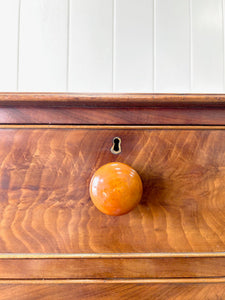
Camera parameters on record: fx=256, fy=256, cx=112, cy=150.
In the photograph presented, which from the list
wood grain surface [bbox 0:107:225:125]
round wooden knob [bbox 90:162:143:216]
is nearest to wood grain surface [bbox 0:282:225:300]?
round wooden knob [bbox 90:162:143:216]

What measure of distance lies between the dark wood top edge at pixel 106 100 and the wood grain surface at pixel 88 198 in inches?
1.4

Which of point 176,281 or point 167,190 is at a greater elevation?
point 167,190

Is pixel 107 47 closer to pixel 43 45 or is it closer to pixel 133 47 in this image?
pixel 133 47

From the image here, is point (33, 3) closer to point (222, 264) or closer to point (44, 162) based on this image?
point (44, 162)

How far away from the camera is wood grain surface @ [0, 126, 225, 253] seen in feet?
1.13

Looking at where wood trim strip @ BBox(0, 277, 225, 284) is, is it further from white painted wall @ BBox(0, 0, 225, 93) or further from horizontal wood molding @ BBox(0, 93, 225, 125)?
white painted wall @ BBox(0, 0, 225, 93)

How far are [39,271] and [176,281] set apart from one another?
185 mm

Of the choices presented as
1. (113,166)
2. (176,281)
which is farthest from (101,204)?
(176,281)

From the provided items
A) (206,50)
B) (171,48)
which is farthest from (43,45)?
(206,50)

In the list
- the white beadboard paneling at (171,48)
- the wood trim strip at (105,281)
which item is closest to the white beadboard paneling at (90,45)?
the white beadboard paneling at (171,48)

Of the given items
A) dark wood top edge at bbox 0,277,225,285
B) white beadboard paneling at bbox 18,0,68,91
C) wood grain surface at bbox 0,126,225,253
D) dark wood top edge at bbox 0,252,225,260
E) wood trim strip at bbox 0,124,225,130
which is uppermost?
white beadboard paneling at bbox 18,0,68,91

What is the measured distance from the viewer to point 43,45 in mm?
842

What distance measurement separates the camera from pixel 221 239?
35cm

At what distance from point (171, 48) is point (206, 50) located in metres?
0.12
